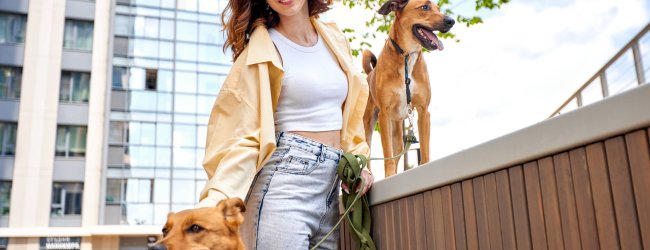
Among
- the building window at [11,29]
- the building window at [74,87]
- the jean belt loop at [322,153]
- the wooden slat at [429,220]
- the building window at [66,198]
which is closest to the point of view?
the wooden slat at [429,220]

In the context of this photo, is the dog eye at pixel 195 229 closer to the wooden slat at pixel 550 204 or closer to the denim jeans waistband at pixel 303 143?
the denim jeans waistband at pixel 303 143

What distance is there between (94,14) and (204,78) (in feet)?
16.9

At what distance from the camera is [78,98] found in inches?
920

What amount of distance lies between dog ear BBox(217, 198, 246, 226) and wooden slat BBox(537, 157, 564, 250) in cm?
96

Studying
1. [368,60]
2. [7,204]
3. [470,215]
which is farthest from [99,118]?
[470,215]

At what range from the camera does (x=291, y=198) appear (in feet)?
7.18

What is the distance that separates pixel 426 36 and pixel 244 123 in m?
1.19

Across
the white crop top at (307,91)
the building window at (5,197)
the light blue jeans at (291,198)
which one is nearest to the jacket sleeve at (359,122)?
the white crop top at (307,91)

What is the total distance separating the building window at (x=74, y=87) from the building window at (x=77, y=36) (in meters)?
1.12

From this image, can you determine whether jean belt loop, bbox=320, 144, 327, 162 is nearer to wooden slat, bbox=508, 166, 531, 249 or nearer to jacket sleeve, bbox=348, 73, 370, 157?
jacket sleeve, bbox=348, 73, 370, 157

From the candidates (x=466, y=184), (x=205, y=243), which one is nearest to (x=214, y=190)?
(x=205, y=243)

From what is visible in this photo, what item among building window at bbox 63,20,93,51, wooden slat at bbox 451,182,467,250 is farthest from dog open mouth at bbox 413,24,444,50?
building window at bbox 63,20,93,51

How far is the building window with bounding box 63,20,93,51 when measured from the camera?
23641 millimetres

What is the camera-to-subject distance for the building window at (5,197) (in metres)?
21.6
